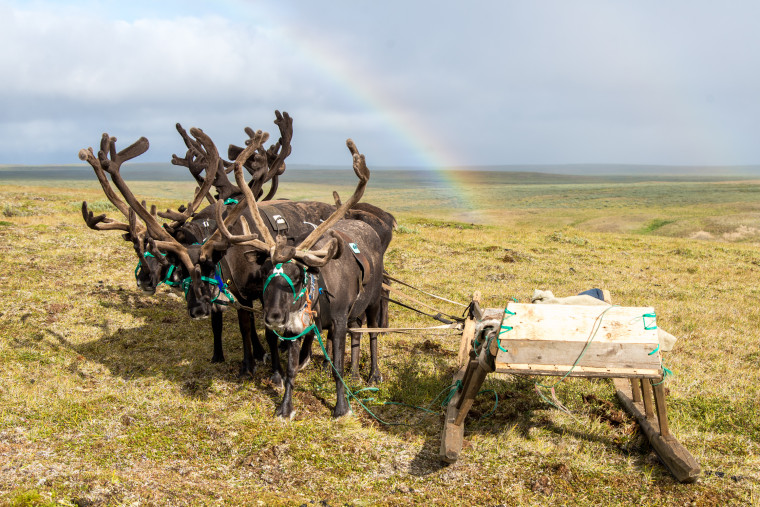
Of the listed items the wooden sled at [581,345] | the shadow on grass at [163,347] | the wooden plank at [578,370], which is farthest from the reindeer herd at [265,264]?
the wooden plank at [578,370]

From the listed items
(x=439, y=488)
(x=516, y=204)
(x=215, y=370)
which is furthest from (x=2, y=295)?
(x=516, y=204)

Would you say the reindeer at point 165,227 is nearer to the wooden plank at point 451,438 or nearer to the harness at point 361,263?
the harness at point 361,263

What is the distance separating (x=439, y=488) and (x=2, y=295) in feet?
37.2

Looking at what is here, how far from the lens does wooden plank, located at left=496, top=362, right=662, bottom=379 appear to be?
5.87 metres

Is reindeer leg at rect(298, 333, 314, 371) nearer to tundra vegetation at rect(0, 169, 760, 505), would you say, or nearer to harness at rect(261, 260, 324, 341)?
tundra vegetation at rect(0, 169, 760, 505)

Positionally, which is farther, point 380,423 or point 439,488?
point 380,423

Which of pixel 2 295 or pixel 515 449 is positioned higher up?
pixel 2 295

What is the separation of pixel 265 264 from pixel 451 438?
3.14m

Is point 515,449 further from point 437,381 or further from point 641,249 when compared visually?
point 641,249

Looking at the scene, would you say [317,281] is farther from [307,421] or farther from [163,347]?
[163,347]

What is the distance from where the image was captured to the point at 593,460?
266 inches

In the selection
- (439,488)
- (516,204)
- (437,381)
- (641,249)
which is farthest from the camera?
(516,204)

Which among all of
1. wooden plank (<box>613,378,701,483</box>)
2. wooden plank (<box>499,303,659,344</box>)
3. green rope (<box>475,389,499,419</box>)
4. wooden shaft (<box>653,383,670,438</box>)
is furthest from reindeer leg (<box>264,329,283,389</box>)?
wooden shaft (<box>653,383,670,438</box>)

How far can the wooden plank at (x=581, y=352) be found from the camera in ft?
19.2
